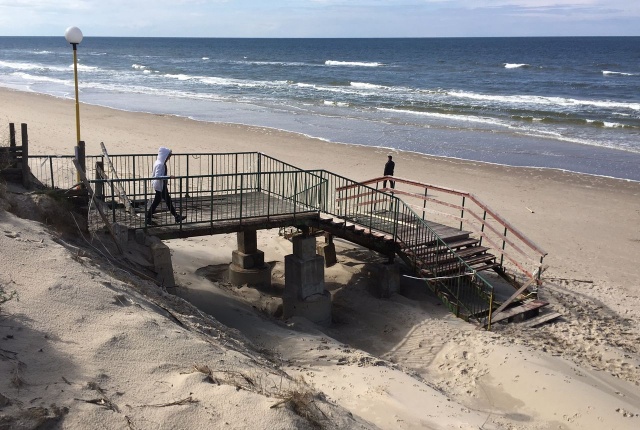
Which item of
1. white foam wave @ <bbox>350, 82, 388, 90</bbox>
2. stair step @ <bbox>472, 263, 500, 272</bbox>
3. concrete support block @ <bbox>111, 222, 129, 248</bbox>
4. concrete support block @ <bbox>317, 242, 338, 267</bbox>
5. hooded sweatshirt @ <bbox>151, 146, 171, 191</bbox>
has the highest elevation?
white foam wave @ <bbox>350, 82, 388, 90</bbox>

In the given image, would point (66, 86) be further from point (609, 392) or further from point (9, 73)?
point (609, 392)

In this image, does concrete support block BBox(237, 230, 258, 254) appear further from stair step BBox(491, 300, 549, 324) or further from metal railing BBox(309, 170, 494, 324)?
stair step BBox(491, 300, 549, 324)

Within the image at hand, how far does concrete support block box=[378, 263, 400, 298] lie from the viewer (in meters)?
12.9

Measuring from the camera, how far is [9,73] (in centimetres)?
Result: 7512

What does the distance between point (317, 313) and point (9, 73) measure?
75122 millimetres

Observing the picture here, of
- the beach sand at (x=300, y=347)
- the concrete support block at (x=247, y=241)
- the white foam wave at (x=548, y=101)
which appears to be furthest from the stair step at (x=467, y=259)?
the white foam wave at (x=548, y=101)

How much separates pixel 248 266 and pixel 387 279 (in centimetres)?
292

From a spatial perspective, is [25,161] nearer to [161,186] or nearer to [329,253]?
[161,186]

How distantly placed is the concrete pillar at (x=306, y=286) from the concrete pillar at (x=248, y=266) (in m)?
1.11

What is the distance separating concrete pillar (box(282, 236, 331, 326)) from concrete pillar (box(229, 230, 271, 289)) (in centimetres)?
111

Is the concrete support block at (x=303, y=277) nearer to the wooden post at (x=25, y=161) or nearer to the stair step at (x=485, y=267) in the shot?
the stair step at (x=485, y=267)

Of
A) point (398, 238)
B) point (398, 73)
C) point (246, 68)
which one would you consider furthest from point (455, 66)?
point (398, 238)

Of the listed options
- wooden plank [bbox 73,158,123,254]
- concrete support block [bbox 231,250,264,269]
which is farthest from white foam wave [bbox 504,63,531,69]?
wooden plank [bbox 73,158,123,254]

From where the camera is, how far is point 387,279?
1295 centimetres
